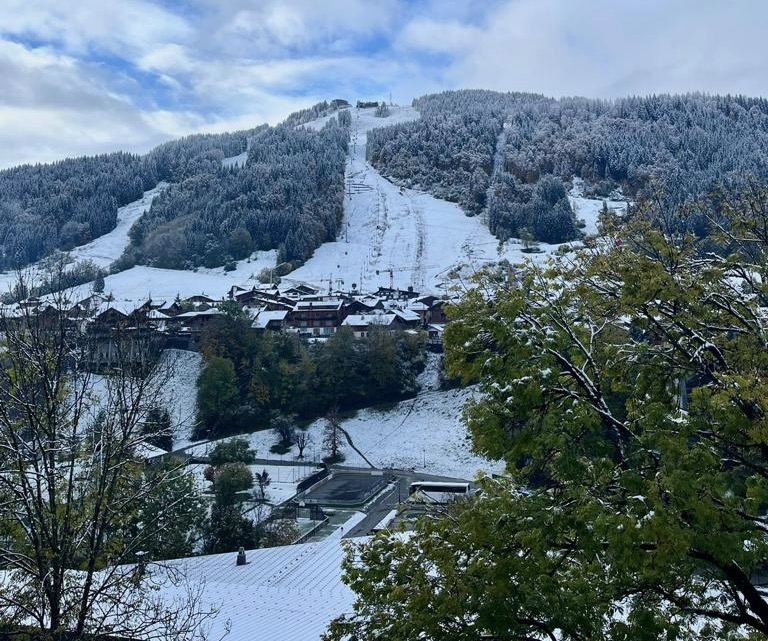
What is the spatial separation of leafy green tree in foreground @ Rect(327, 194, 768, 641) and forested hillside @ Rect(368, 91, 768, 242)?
2382 inches

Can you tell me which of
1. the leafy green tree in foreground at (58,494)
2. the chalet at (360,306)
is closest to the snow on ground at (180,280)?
the chalet at (360,306)

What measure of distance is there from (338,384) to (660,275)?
29975 mm

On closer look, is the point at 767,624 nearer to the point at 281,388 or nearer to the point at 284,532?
the point at 284,532

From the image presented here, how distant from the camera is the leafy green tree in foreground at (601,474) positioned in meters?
3.90

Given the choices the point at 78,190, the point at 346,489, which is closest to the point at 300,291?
the point at 346,489

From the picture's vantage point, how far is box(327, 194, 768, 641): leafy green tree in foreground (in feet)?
12.8

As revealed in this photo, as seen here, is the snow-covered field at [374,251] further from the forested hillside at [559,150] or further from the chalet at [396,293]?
the forested hillside at [559,150]

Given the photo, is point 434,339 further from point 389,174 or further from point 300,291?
point 389,174

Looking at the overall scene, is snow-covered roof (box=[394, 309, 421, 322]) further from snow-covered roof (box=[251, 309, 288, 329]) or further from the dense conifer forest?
the dense conifer forest

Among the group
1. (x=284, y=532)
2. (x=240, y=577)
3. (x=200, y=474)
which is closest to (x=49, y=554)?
(x=240, y=577)

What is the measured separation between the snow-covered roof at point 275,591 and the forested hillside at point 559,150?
5676cm

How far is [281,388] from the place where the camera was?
112ft

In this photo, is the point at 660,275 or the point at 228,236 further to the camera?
the point at 228,236

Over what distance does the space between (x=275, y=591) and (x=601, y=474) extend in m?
9.04
